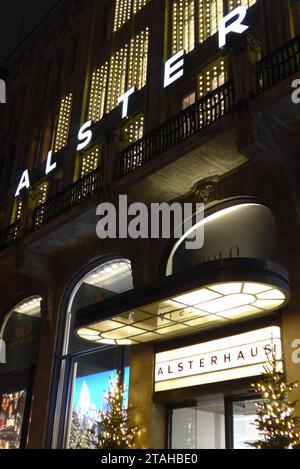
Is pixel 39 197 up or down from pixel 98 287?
up

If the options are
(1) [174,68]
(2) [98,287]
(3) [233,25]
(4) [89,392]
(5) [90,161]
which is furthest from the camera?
(5) [90,161]

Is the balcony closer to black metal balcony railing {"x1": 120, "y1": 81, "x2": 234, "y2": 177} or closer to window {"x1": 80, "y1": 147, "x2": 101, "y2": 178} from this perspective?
black metal balcony railing {"x1": 120, "y1": 81, "x2": 234, "y2": 177}

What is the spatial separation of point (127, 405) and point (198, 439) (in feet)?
8.70

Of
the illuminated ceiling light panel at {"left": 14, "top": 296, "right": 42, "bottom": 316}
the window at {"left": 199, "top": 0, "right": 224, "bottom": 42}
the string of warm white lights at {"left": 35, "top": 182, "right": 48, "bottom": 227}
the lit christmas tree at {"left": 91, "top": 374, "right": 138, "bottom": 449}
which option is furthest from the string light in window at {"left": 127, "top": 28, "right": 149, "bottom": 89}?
the lit christmas tree at {"left": 91, "top": 374, "right": 138, "bottom": 449}

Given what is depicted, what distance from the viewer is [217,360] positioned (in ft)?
40.4

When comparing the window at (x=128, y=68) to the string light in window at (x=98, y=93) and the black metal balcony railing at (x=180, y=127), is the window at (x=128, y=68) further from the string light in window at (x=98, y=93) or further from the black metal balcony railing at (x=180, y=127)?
the black metal balcony railing at (x=180, y=127)

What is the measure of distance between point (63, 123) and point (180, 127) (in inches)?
411

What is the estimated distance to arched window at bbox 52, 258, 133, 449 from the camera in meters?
15.2

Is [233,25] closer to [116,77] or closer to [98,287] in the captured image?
[116,77]

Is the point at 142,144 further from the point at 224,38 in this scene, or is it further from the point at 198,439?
the point at 198,439

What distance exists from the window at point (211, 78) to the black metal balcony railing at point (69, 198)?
4.23 metres

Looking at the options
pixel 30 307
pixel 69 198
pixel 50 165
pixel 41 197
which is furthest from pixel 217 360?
pixel 50 165

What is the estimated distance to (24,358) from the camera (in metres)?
19.5
